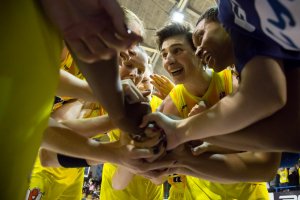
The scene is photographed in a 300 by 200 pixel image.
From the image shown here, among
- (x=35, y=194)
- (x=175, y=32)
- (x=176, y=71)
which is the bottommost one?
(x=35, y=194)

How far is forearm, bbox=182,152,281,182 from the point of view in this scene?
1.88m

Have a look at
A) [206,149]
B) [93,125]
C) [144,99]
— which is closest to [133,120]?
[144,99]

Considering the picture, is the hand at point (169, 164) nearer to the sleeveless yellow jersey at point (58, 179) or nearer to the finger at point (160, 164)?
the finger at point (160, 164)

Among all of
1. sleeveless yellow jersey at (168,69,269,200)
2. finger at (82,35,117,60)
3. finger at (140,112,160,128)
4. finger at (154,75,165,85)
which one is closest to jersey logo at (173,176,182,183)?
sleeveless yellow jersey at (168,69,269,200)

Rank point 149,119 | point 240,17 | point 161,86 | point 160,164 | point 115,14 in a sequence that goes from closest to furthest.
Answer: point 115,14 < point 240,17 < point 149,119 < point 160,164 < point 161,86

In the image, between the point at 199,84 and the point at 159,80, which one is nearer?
the point at 199,84

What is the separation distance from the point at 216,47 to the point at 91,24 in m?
1.36

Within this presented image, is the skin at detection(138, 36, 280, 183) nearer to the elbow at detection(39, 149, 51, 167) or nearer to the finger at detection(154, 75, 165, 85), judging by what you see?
the elbow at detection(39, 149, 51, 167)

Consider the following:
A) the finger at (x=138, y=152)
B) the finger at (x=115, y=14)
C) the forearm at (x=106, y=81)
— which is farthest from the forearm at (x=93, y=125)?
the finger at (x=115, y=14)

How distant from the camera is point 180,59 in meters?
2.60

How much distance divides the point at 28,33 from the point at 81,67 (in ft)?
1.24

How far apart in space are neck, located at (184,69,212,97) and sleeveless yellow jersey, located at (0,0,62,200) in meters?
1.90

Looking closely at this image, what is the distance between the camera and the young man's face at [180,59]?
2573mm

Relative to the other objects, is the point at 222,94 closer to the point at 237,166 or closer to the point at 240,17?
the point at 237,166
